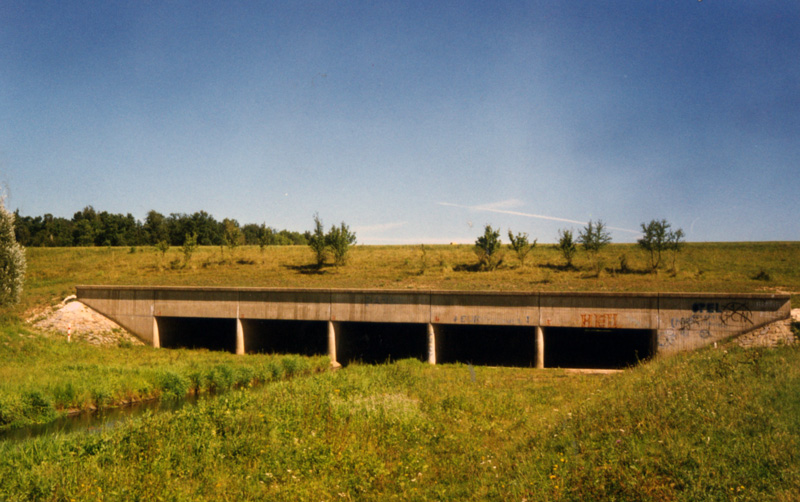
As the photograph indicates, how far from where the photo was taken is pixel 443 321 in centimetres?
2752

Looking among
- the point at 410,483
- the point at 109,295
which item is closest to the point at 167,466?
the point at 410,483

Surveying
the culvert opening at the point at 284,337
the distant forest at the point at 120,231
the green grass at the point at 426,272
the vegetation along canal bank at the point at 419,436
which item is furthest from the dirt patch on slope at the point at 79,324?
the distant forest at the point at 120,231

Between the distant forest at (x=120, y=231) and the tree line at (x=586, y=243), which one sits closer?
the tree line at (x=586, y=243)

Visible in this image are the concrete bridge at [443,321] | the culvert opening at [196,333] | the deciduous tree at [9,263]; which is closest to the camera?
the concrete bridge at [443,321]

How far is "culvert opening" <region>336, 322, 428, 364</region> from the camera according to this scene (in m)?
31.9

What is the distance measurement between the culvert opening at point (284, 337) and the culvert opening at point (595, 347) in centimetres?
1514

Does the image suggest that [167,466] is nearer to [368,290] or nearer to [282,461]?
[282,461]

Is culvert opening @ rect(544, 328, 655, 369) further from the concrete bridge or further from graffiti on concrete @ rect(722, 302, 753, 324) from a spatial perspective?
graffiti on concrete @ rect(722, 302, 753, 324)

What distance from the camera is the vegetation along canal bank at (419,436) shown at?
8.38 meters

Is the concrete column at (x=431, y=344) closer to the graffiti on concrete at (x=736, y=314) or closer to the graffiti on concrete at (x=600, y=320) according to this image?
the graffiti on concrete at (x=600, y=320)

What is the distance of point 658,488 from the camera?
766 centimetres

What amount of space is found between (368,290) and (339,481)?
18795 mm

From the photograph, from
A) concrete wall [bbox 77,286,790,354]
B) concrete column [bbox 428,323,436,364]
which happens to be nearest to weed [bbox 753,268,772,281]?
concrete wall [bbox 77,286,790,354]

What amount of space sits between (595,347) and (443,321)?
38.5 feet
